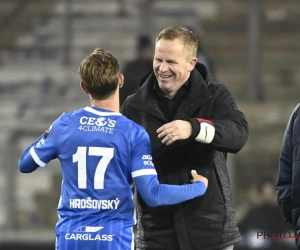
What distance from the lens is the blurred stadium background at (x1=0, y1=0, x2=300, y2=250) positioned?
6602 mm

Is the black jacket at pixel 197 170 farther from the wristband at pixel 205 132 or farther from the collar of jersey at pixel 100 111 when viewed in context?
the collar of jersey at pixel 100 111

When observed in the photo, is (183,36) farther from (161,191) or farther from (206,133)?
(161,191)

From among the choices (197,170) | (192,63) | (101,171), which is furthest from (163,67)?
(101,171)

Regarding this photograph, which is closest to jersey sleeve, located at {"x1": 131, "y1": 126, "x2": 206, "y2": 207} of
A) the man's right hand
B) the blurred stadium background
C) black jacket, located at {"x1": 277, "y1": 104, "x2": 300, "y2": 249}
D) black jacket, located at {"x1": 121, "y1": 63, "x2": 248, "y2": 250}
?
the man's right hand

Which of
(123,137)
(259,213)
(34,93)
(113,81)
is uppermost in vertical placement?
(34,93)

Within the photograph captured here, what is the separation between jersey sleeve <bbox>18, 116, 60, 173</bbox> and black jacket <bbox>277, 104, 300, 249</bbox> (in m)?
1.17

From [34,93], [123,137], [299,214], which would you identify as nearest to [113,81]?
[123,137]

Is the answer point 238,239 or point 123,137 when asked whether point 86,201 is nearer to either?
point 123,137

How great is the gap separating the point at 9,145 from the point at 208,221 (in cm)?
403

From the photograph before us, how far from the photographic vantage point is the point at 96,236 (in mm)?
2588

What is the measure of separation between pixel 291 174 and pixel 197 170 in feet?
2.27

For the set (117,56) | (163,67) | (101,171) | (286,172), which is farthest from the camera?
(117,56)

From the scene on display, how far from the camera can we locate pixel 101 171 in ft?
8.44

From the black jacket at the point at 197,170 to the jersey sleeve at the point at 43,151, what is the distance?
16.6 inches
